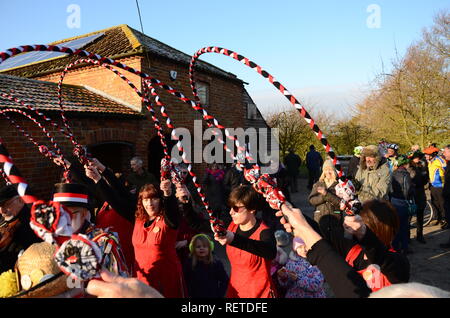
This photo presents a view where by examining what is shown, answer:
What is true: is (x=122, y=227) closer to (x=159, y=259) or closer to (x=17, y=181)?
(x=159, y=259)

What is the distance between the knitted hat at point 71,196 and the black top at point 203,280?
1555mm

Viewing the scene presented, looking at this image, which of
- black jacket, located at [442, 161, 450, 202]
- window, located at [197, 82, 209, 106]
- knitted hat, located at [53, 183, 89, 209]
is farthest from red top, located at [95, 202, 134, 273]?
window, located at [197, 82, 209, 106]

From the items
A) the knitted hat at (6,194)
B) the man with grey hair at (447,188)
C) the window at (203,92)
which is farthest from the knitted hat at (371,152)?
the window at (203,92)

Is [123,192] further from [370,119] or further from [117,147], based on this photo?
[370,119]

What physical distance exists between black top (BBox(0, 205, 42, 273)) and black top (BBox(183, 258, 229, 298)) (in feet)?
5.27

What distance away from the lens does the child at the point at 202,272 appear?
3.34 m

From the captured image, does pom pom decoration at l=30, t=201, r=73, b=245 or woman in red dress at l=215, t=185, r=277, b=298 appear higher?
pom pom decoration at l=30, t=201, r=73, b=245

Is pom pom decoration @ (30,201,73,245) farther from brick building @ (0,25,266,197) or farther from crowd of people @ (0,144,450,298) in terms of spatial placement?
brick building @ (0,25,266,197)

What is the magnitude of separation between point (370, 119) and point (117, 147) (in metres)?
18.2

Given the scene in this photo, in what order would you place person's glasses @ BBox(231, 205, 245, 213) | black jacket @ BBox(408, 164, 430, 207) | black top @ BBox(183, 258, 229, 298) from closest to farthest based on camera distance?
person's glasses @ BBox(231, 205, 245, 213) → black top @ BBox(183, 258, 229, 298) → black jacket @ BBox(408, 164, 430, 207)

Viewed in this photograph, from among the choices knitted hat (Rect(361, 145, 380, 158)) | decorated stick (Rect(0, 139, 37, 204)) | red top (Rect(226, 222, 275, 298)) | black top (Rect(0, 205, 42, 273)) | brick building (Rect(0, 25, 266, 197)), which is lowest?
red top (Rect(226, 222, 275, 298))

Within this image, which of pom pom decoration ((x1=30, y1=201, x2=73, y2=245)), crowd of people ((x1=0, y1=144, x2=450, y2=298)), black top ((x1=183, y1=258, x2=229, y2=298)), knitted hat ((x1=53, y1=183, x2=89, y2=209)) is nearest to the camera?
pom pom decoration ((x1=30, y1=201, x2=73, y2=245))

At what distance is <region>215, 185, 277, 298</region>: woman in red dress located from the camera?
246 centimetres
